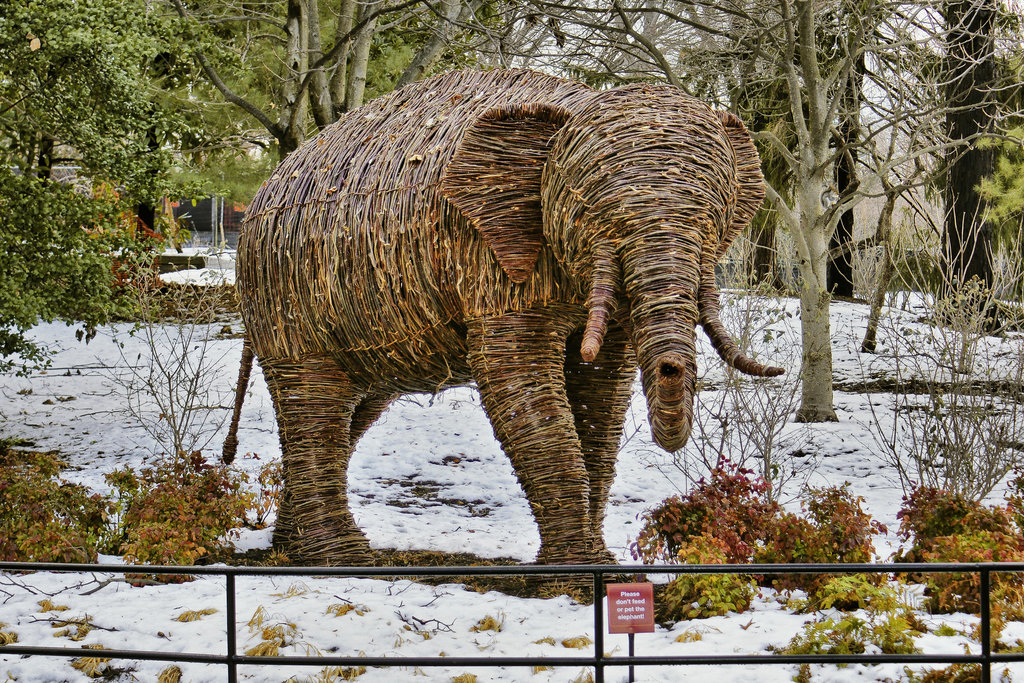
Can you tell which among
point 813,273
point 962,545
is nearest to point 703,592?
point 962,545

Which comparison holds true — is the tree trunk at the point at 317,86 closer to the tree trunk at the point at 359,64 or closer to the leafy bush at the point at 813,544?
the tree trunk at the point at 359,64

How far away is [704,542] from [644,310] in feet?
5.66

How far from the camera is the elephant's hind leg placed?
5133 millimetres

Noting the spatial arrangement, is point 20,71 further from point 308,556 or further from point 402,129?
point 308,556

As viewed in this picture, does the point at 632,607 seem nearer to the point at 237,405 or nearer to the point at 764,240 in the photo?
the point at 237,405

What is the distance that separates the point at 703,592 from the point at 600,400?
1004 millimetres

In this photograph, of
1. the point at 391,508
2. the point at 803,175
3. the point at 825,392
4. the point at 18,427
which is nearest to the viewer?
the point at 391,508

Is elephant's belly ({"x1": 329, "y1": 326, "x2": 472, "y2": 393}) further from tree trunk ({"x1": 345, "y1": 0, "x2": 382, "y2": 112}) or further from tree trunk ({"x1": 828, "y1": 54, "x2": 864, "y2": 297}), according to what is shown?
tree trunk ({"x1": 828, "y1": 54, "x2": 864, "y2": 297})

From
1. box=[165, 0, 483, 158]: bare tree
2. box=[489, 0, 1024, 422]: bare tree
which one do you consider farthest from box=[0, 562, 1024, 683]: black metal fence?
box=[165, 0, 483, 158]: bare tree

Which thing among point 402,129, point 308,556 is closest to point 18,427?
point 308,556

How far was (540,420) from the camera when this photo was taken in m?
4.14

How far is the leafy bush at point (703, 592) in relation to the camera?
461 cm

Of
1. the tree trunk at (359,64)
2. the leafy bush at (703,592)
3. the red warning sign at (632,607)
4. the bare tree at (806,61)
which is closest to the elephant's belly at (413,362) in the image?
the leafy bush at (703,592)

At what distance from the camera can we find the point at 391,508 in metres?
7.46
